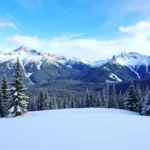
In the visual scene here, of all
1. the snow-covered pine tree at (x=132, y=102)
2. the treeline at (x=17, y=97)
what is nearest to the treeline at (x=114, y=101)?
the snow-covered pine tree at (x=132, y=102)

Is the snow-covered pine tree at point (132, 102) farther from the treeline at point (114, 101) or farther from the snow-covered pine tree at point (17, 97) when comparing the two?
the snow-covered pine tree at point (17, 97)

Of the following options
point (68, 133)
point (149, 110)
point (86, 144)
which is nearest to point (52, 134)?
point (68, 133)

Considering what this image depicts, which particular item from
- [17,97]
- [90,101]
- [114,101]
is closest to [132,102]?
[90,101]

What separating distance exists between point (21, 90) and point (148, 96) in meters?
24.3

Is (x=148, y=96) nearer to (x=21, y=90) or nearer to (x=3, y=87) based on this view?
(x=21, y=90)

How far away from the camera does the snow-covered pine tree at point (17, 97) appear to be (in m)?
39.1

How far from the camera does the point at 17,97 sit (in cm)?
3962

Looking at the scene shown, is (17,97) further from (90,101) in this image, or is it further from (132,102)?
(90,101)

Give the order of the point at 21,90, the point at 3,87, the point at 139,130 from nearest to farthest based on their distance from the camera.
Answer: the point at 139,130 → the point at 21,90 → the point at 3,87

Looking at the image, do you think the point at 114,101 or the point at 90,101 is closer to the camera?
the point at 90,101

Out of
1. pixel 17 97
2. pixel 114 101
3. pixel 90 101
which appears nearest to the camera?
pixel 17 97

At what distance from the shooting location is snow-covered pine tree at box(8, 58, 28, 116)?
3906cm

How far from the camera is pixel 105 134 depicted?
67.6 feet

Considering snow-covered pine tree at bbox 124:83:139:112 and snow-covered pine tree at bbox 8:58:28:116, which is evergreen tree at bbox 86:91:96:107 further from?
snow-covered pine tree at bbox 8:58:28:116
